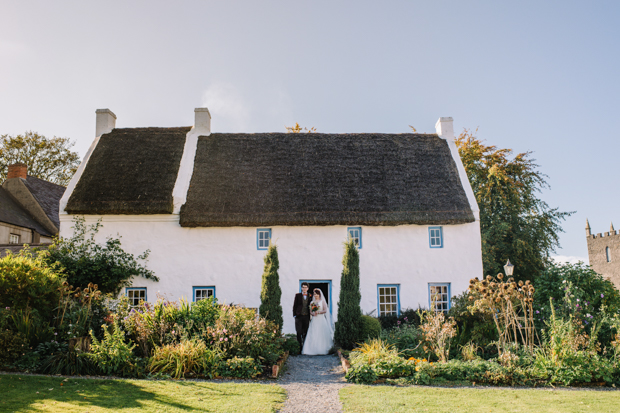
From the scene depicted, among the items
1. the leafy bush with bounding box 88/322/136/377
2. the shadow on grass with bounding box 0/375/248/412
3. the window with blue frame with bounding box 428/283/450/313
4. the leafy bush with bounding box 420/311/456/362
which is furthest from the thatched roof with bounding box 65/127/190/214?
the leafy bush with bounding box 420/311/456/362

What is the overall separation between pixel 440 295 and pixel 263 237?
6144 millimetres

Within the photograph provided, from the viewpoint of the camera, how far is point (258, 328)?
33.1 ft

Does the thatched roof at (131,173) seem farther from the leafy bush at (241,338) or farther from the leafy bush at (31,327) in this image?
the leafy bush at (241,338)

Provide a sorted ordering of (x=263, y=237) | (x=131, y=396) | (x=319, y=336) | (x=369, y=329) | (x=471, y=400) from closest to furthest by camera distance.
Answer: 1. (x=131, y=396)
2. (x=471, y=400)
3. (x=319, y=336)
4. (x=369, y=329)
5. (x=263, y=237)

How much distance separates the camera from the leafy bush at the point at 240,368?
347 inches

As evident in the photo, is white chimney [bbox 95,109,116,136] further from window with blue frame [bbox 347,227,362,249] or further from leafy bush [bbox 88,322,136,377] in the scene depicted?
leafy bush [bbox 88,322,136,377]

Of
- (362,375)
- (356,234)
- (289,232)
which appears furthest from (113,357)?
(356,234)

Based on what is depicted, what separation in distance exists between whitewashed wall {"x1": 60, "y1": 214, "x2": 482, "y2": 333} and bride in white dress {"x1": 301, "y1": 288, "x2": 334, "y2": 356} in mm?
2312

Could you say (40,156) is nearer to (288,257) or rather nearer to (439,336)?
(288,257)

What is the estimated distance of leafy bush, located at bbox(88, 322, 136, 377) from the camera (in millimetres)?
8633

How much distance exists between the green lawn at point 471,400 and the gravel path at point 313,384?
0.27 metres

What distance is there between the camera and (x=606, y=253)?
43000 millimetres

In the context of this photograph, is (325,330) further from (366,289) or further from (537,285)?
(537,285)

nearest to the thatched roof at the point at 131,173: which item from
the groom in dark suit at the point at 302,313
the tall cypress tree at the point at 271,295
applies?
the tall cypress tree at the point at 271,295
